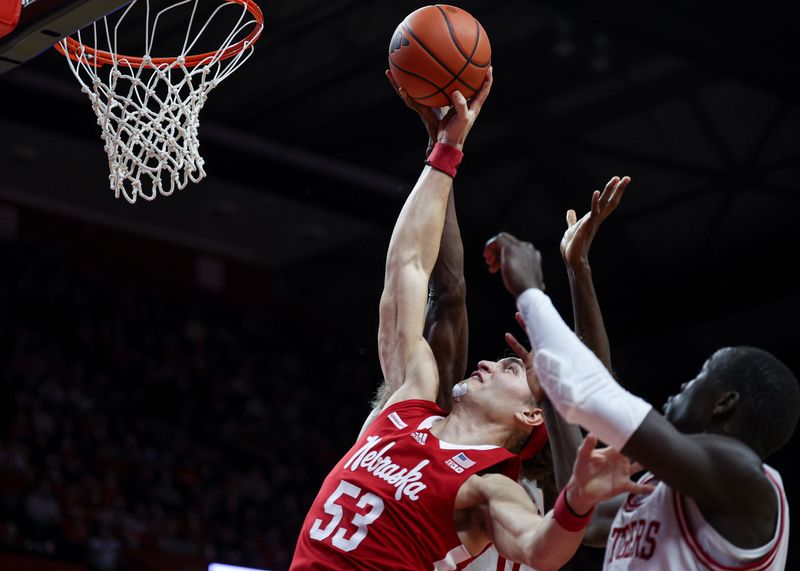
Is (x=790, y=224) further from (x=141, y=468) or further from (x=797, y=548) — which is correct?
(x=141, y=468)

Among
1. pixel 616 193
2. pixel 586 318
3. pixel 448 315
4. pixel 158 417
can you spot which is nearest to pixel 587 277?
pixel 586 318

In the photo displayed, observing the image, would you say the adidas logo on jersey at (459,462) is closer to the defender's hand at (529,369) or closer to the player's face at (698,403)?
the defender's hand at (529,369)

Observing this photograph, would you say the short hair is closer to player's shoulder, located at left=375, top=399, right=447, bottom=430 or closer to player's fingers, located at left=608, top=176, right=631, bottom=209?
player's fingers, located at left=608, top=176, right=631, bottom=209

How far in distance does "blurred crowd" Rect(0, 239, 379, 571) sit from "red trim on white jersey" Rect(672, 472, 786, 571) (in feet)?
21.9

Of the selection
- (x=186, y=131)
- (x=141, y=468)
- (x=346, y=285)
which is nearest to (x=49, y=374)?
(x=141, y=468)

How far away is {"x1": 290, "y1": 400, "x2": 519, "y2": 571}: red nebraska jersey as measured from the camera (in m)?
3.40

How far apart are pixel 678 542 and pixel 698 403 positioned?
301mm

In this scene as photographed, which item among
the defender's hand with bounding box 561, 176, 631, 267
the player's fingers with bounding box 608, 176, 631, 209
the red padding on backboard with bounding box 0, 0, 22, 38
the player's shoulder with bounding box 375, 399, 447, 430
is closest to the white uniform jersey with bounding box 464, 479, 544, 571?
the player's shoulder with bounding box 375, 399, 447, 430

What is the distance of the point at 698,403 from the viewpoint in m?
2.58

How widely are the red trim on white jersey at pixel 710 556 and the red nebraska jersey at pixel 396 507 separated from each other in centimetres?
100

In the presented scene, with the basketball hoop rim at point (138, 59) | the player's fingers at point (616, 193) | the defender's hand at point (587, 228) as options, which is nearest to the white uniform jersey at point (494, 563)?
the defender's hand at point (587, 228)

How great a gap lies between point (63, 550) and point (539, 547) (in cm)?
635

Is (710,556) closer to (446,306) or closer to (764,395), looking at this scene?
(764,395)

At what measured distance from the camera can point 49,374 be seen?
11875mm
